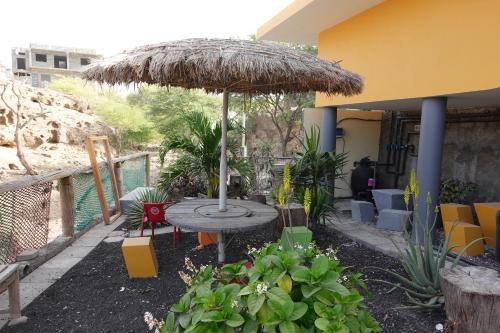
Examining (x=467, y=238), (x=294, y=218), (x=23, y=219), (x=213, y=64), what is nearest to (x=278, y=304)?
(x=213, y=64)

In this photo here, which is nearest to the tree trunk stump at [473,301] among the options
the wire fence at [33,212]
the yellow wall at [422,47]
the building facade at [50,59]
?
the yellow wall at [422,47]

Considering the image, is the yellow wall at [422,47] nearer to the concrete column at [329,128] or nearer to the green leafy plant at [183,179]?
the concrete column at [329,128]

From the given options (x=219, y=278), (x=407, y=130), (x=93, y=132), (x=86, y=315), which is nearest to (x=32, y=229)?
(x=86, y=315)

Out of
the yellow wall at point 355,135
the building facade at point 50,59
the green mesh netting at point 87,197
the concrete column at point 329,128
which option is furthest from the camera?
the building facade at point 50,59

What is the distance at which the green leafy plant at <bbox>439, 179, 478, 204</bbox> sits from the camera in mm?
5750

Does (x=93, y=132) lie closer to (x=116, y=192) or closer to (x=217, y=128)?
(x=116, y=192)

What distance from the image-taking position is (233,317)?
1.23 m

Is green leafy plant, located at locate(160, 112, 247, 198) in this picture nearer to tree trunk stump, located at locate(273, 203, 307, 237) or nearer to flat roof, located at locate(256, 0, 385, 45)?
tree trunk stump, located at locate(273, 203, 307, 237)

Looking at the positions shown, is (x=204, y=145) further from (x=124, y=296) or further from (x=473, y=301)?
(x=473, y=301)

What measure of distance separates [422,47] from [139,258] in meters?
4.28

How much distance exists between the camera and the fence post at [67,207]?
4.37m

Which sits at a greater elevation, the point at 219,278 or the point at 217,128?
the point at 217,128

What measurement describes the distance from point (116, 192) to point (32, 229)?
6.60 feet

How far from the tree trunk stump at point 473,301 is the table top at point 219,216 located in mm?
1595
